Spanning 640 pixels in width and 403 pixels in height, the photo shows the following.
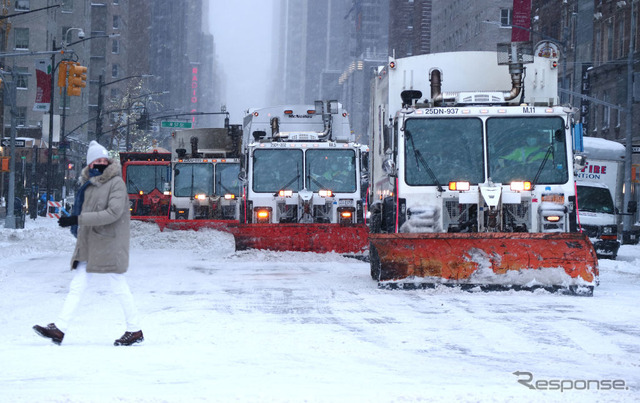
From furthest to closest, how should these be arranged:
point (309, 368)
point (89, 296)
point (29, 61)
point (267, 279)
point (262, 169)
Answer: point (29, 61)
point (262, 169)
point (267, 279)
point (89, 296)
point (309, 368)

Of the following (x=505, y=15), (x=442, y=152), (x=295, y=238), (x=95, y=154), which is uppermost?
(x=505, y=15)

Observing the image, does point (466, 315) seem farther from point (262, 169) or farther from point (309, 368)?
point (262, 169)

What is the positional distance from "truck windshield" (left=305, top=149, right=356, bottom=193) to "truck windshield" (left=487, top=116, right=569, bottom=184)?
27.2ft

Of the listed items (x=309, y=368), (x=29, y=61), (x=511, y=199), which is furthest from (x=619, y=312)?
(x=29, y=61)

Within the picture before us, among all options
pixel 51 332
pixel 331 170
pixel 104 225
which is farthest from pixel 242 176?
pixel 51 332

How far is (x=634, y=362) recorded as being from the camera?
850 centimetres

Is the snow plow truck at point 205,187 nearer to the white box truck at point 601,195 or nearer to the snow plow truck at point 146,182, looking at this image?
the snow plow truck at point 146,182

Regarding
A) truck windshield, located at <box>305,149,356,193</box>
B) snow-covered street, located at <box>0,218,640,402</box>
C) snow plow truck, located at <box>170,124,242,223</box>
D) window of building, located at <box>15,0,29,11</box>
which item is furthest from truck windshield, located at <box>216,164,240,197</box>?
window of building, located at <box>15,0,29,11</box>

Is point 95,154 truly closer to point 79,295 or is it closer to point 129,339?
point 79,295

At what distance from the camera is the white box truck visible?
82.8 feet

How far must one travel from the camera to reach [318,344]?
9.34 m

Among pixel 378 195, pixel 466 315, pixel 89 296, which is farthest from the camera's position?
pixel 378 195

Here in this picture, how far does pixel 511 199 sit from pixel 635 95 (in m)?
30.4

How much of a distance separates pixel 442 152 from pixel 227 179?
15.4 m
